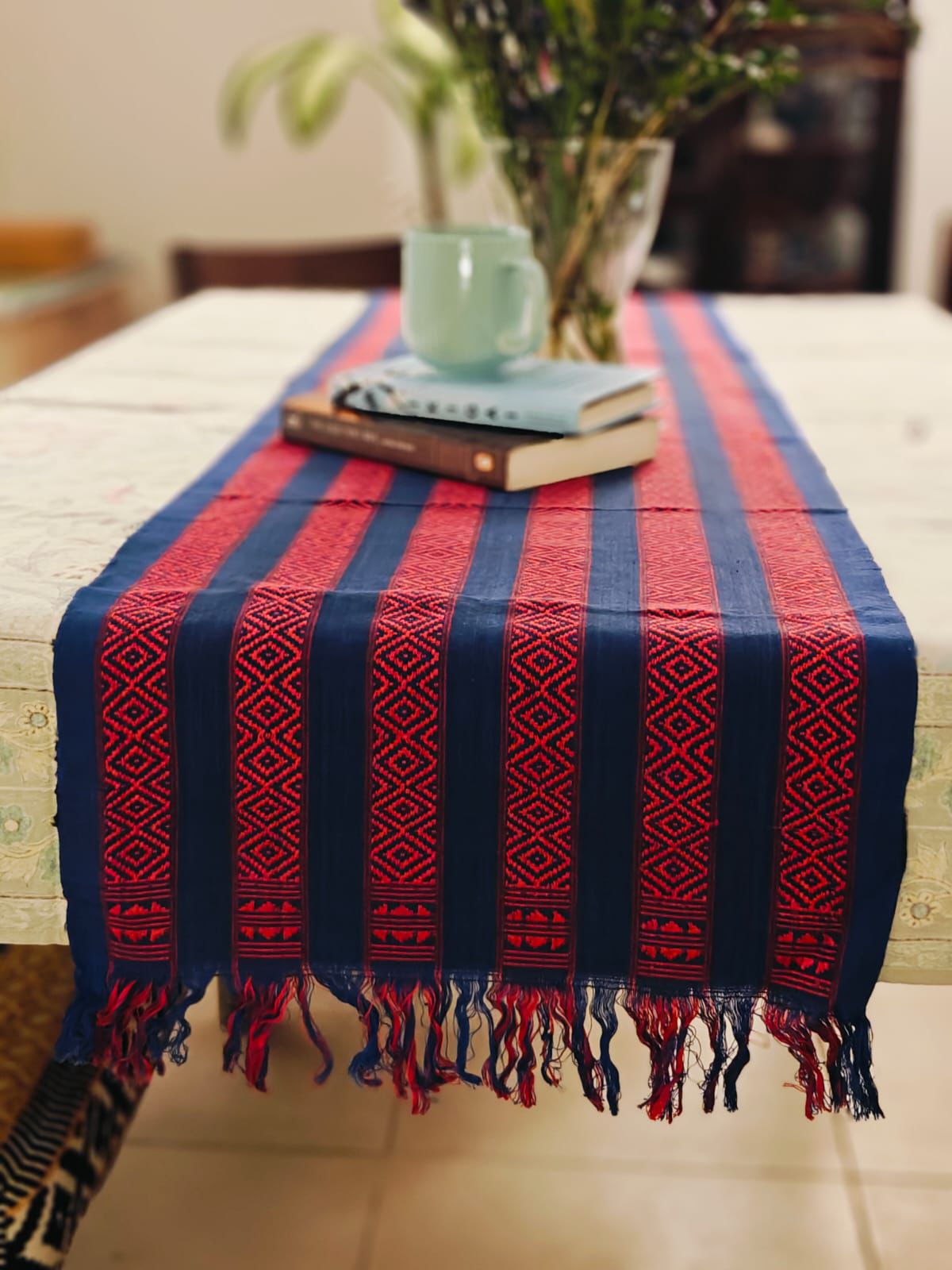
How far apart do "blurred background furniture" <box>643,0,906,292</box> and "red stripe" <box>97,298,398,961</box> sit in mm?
3414

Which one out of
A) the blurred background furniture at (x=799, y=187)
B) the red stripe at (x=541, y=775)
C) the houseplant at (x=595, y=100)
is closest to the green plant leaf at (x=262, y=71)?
the blurred background furniture at (x=799, y=187)

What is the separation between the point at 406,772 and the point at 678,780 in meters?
0.15

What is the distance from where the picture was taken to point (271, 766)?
736 mm

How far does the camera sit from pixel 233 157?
3635 millimetres

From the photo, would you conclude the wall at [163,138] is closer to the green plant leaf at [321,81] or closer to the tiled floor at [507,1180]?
the green plant leaf at [321,81]

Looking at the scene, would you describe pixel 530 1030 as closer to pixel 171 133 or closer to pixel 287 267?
pixel 287 267

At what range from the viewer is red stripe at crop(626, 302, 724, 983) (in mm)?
708

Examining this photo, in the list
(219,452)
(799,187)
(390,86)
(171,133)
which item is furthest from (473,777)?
(799,187)

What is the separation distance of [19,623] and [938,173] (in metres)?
3.79

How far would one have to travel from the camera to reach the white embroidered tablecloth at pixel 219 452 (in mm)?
738

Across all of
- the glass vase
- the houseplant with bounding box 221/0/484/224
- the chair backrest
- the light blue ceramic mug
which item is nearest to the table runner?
the light blue ceramic mug

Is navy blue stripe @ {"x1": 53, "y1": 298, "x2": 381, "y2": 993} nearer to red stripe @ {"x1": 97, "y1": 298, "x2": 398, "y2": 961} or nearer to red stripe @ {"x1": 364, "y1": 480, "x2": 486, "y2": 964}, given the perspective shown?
red stripe @ {"x1": 97, "y1": 298, "x2": 398, "y2": 961}

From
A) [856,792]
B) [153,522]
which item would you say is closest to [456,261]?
[153,522]

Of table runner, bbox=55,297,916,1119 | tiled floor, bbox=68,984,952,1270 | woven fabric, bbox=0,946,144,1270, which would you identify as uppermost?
table runner, bbox=55,297,916,1119
